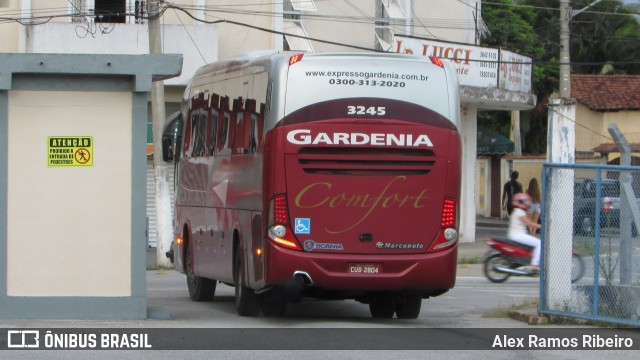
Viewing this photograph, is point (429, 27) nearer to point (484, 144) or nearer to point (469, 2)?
point (469, 2)

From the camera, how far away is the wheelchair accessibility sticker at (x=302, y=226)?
13.6 metres

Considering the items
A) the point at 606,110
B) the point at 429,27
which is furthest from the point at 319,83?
the point at 606,110

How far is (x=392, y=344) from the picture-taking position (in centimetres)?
1184

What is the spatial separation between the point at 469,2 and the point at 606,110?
70.2ft

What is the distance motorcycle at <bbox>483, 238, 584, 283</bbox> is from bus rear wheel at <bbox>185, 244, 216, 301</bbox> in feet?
19.0

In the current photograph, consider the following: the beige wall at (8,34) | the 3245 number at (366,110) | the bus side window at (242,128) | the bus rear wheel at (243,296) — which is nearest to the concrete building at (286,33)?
the beige wall at (8,34)

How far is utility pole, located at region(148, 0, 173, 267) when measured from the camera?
24.7 meters

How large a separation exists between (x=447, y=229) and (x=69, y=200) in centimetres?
456

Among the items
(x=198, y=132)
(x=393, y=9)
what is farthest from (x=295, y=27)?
(x=198, y=132)

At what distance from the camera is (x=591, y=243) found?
13414mm

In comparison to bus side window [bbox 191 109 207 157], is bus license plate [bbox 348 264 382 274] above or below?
below

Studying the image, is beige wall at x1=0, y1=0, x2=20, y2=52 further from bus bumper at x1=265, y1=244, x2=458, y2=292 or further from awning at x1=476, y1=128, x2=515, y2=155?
awning at x1=476, y1=128, x2=515, y2=155

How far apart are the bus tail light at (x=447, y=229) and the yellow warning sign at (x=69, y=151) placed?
168 inches

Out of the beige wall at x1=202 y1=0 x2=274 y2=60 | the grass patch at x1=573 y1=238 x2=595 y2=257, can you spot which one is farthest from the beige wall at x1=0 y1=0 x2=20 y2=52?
the grass patch at x1=573 y1=238 x2=595 y2=257
